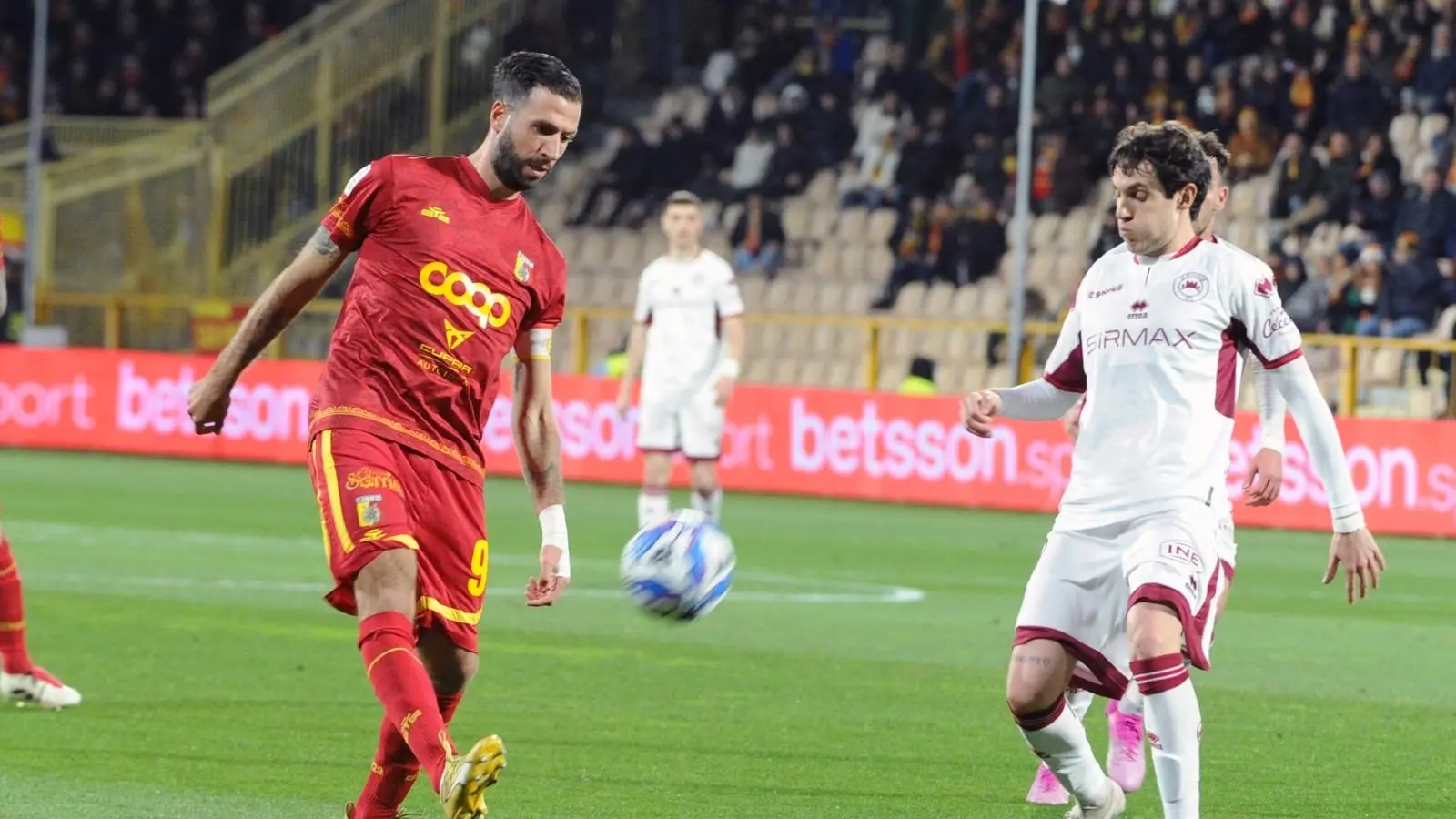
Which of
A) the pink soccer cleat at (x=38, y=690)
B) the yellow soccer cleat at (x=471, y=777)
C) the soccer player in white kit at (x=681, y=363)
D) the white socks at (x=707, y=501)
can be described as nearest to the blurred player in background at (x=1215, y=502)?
the yellow soccer cleat at (x=471, y=777)

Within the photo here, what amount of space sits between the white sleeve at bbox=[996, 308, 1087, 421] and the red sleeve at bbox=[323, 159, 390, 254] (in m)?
1.97

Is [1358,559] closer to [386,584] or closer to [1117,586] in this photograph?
[1117,586]

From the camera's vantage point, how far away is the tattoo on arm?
6.04m

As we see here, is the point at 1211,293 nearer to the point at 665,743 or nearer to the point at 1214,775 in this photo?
the point at 1214,775

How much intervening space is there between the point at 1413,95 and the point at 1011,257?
4.39m

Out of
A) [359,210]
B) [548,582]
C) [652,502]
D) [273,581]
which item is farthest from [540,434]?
[652,502]

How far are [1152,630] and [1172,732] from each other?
27 cm

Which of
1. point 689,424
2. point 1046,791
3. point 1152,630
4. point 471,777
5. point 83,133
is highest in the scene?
point 83,133

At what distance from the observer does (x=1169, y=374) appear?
6516mm

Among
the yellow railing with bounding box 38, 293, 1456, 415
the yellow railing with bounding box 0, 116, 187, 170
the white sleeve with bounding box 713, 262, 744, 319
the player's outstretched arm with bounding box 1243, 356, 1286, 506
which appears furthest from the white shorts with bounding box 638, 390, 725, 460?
the yellow railing with bounding box 0, 116, 187, 170

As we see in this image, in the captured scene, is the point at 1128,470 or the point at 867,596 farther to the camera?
the point at 867,596

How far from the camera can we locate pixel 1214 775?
8047 mm

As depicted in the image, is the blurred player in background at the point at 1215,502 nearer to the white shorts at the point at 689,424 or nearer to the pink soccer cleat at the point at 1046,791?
the pink soccer cleat at the point at 1046,791

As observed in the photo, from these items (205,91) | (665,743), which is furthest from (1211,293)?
(205,91)
